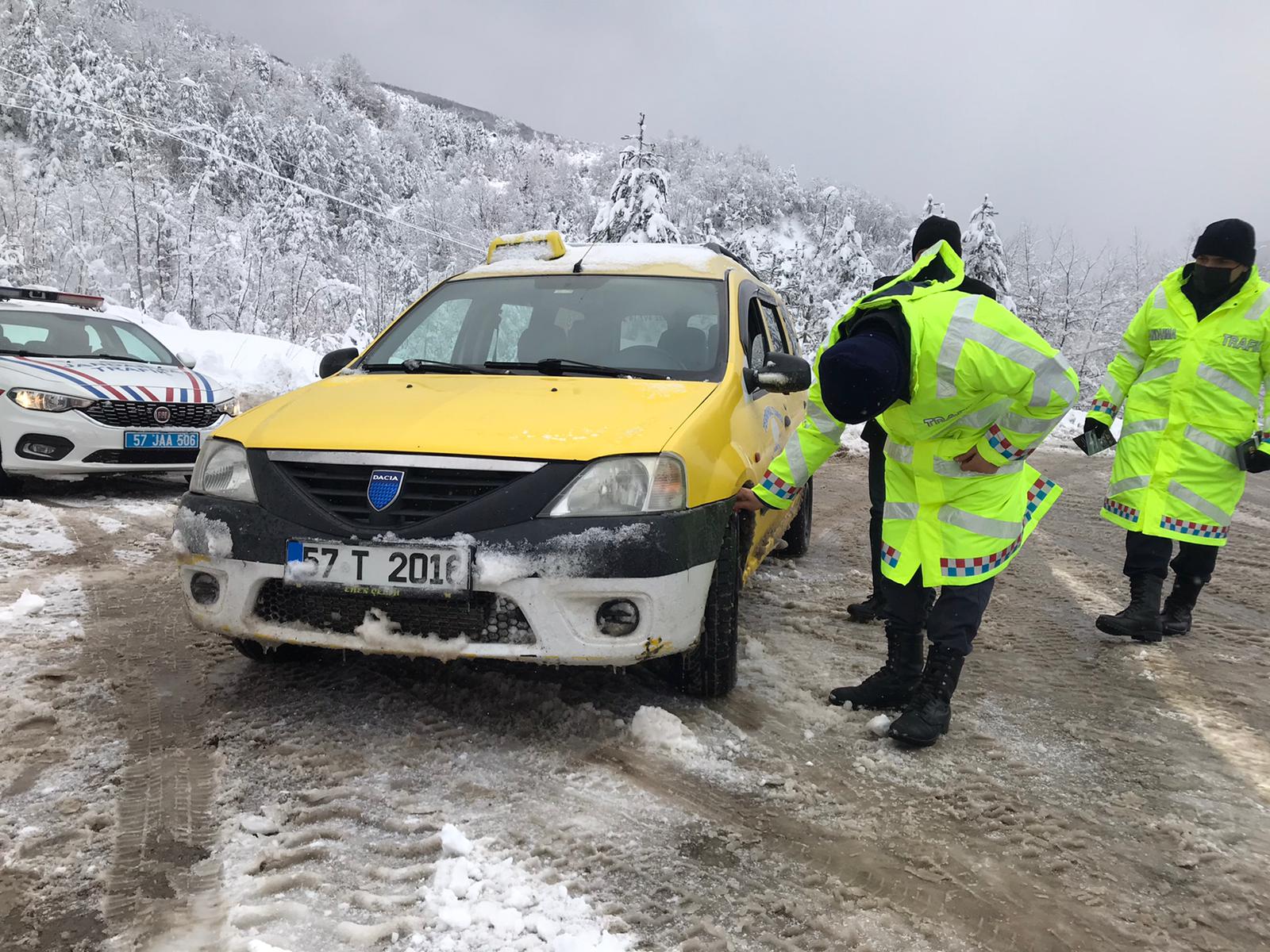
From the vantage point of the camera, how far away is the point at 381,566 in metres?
2.31

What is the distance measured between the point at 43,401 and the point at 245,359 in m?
7.56

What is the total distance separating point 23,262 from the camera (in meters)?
21.2

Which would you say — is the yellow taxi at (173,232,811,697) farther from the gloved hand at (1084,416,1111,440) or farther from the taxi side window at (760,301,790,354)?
the gloved hand at (1084,416,1111,440)

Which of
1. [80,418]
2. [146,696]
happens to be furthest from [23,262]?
[146,696]

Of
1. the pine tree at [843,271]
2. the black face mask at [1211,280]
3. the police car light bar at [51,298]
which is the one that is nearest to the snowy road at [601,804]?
the black face mask at [1211,280]

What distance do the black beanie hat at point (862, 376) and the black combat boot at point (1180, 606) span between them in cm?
268

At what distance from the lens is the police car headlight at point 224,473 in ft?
8.27

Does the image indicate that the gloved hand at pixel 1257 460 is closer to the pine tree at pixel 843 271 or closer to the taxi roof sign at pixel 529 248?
the taxi roof sign at pixel 529 248

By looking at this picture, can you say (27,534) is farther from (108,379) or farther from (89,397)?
(108,379)

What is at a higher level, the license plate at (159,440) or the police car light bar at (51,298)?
the police car light bar at (51,298)

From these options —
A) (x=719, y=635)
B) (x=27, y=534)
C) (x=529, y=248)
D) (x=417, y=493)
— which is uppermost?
(x=529, y=248)

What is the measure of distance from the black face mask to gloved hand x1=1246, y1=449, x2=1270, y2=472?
74 cm

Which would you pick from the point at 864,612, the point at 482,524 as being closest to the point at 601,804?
the point at 482,524

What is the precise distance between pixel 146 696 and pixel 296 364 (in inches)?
452
